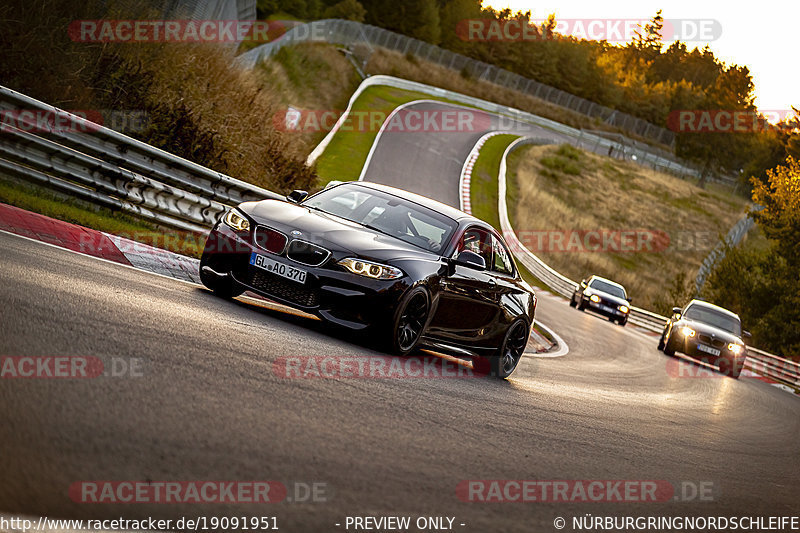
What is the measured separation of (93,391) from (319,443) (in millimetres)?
1210

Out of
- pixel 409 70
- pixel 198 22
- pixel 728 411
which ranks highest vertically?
pixel 409 70

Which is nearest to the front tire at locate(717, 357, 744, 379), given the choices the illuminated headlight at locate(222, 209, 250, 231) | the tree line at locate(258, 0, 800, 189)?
the illuminated headlight at locate(222, 209, 250, 231)

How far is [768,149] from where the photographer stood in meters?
107

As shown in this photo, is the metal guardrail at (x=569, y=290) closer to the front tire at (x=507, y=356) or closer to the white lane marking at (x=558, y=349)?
the white lane marking at (x=558, y=349)

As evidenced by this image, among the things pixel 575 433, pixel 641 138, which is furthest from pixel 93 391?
pixel 641 138

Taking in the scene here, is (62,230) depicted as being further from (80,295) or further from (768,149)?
(768,149)

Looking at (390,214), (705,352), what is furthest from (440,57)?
(390,214)

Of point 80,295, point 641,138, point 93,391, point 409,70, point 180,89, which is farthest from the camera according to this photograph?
point 641,138

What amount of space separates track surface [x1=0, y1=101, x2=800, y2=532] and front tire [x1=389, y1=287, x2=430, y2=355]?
31cm

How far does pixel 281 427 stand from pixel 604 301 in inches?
1107

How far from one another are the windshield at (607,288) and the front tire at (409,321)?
80.2ft

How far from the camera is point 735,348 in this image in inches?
878

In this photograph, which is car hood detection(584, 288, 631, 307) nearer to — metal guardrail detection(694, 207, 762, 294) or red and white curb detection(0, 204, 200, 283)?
metal guardrail detection(694, 207, 762, 294)

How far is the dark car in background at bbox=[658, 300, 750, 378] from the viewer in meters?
22.3
